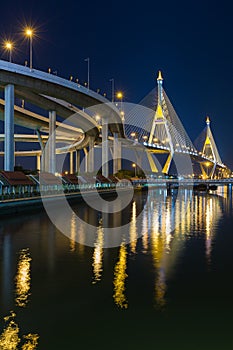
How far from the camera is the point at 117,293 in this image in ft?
20.7

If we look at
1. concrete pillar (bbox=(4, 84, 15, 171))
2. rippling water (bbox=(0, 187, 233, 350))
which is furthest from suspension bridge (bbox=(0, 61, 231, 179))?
rippling water (bbox=(0, 187, 233, 350))

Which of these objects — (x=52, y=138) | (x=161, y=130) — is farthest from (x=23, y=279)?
(x=161, y=130)

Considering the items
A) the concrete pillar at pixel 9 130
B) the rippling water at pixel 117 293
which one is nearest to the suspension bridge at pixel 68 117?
the concrete pillar at pixel 9 130

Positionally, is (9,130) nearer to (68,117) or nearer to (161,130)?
(68,117)

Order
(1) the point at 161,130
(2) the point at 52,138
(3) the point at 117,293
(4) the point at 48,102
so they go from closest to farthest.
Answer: (3) the point at 117,293 → (4) the point at 48,102 → (2) the point at 52,138 → (1) the point at 161,130

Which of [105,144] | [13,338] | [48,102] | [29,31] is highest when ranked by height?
[29,31]

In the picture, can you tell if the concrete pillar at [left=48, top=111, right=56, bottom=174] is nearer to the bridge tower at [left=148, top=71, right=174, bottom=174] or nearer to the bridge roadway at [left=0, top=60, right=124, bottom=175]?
the bridge roadway at [left=0, top=60, right=124, bottom=175]

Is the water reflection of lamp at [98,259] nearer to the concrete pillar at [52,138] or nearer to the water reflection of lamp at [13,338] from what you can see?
the water reflection of lamp at [13,338]

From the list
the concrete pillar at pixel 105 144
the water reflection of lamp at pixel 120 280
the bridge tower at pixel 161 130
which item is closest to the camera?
the water reflection of lamp at pixel 120 280

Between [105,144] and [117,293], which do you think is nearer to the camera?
[117,293]

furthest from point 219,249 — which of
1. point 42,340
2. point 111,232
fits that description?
point 42,340

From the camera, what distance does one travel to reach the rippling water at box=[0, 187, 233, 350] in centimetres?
469

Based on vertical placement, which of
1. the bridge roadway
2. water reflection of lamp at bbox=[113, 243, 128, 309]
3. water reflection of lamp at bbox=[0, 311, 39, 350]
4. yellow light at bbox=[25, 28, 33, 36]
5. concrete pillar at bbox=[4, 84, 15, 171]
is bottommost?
water reflection of lamp at bbox=[0, 311, 39, 350]

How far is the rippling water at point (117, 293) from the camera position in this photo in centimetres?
469
